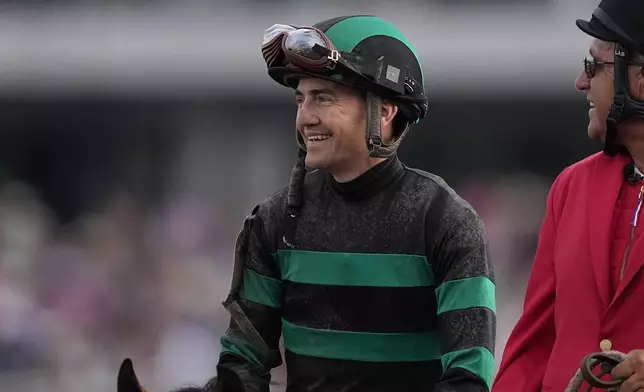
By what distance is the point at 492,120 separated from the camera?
684cm

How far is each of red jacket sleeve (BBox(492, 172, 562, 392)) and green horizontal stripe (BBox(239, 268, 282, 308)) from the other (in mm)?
699

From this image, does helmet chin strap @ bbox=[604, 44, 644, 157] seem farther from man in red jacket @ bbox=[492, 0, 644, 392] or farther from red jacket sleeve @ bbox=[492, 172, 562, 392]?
red jacket sleeve @ bbox=[492, 172, 562, 392]

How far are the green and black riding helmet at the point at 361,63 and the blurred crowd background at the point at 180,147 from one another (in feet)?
11.1

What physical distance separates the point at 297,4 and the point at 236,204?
133 cm

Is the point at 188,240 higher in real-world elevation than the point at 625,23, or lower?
lower

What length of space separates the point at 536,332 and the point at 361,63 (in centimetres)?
87

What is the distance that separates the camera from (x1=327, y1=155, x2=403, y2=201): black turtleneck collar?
3111 mm

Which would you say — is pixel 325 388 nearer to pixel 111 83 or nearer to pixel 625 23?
pixel 625 23

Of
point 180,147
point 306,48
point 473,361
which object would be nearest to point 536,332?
point 473,361

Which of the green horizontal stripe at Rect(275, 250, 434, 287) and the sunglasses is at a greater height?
the sunglasses

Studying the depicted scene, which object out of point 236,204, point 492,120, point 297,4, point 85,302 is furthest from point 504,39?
point 85,302

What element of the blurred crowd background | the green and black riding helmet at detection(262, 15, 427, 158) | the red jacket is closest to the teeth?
the green and black riding helmet at detection(262, 15, 427, 158)

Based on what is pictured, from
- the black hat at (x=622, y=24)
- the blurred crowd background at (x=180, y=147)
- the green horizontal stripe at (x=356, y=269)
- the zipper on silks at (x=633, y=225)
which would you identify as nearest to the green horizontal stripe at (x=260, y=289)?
the green horizontal stripe at (x=356, y=269)

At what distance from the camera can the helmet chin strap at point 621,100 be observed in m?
2.64
